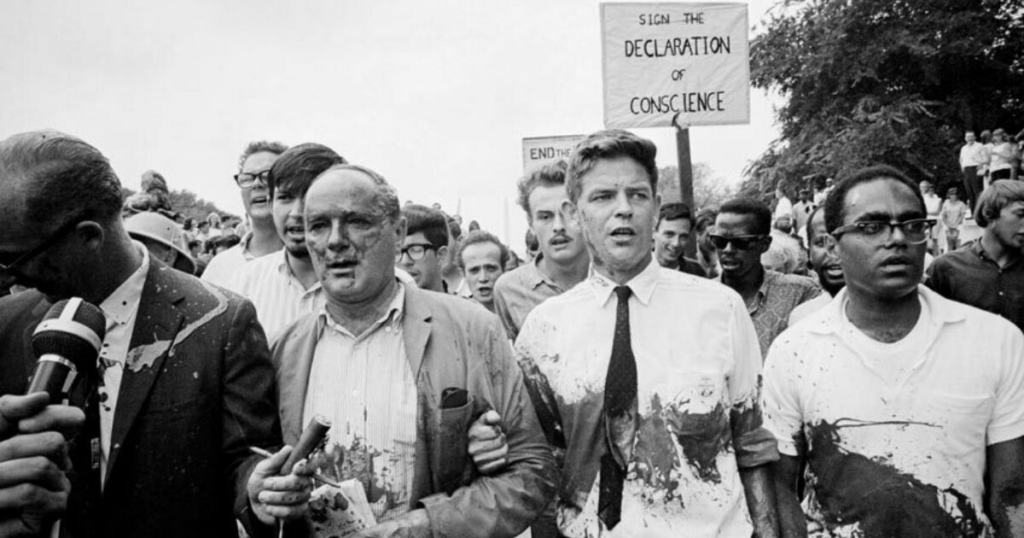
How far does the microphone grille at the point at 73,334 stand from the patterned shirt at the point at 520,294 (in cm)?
274

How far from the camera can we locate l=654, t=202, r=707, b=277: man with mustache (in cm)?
570

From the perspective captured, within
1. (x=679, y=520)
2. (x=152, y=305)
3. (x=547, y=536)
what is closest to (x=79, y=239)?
(x=152, y=305)

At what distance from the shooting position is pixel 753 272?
15.0ft

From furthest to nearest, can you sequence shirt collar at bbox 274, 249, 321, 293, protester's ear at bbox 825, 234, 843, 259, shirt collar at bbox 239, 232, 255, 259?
shirt collar at bbox 239, 232, 255, 259 → shirt collar at bbox 274, 249, 321, 293 → protester's ear at bbox 825, 234, 843, 259

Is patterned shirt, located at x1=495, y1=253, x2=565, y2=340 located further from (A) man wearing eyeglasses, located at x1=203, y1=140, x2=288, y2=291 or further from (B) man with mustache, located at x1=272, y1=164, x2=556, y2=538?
(B) man with mustache, located at x1=272, y1=164, x2=556, y2=538

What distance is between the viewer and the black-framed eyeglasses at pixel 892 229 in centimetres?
285

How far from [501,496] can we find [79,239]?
141 cm

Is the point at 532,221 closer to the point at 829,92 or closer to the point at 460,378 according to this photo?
the point at 460,378

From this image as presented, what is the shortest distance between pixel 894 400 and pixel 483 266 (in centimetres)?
362

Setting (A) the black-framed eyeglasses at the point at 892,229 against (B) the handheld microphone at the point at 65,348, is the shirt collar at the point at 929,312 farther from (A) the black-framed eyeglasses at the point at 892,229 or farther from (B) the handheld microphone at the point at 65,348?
(B) the handheld microphone at the point at 65,348

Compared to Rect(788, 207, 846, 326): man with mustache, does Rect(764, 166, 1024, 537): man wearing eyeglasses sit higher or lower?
lower

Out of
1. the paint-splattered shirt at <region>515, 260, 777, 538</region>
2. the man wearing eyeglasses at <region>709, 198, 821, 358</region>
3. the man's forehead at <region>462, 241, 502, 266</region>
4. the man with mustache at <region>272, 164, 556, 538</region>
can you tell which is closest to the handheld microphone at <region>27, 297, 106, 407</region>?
the man with mustache at <region>272, 164, 556, 538</region>

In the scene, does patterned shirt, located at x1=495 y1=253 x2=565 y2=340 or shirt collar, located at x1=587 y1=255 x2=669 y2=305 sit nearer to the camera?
shirt collar, located at x1=587 y1=255 x2=669 y2=305

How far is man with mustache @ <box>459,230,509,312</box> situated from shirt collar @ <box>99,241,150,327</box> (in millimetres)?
3486
